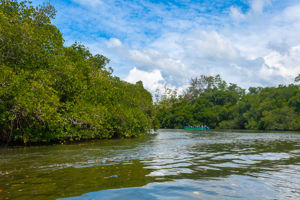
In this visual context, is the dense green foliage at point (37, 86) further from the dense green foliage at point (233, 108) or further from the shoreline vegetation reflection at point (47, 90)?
the dense green foliage at point (233, 108)

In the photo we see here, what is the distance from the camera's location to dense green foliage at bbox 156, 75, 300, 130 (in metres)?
52.4

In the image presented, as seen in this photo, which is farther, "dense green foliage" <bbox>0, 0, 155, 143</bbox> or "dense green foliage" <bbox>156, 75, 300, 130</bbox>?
"dense green foliage" <bbox>156, 75, 300, 130</bbox>

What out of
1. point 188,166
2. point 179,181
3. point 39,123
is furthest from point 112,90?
point 179,181

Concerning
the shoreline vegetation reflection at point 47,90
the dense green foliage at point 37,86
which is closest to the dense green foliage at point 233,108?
the shoreline vegetation reflection at point 47,90

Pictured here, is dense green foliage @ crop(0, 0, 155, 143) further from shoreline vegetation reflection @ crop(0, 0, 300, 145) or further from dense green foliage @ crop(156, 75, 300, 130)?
dense green foliage @ crop(156, 75, 300, 130)

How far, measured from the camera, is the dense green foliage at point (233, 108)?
52438mm

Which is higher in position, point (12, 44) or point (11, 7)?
point (11, 7)

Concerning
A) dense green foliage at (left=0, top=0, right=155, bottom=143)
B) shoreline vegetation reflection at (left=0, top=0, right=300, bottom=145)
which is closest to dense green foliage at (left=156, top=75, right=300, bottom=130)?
shoreline vegetation reflection at (left=0, top=0, right=300, bottom=145)

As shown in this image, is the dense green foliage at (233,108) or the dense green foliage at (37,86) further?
the dense green foliage at (233,108)

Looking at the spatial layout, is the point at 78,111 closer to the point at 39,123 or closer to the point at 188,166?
the point at 39,123

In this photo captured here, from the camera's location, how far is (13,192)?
461cm

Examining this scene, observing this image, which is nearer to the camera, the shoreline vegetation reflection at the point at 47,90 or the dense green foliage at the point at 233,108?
the shoreline vegetation reflection at the point at 47,90

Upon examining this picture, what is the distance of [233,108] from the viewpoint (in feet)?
235

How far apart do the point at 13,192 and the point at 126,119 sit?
19.0 meters
